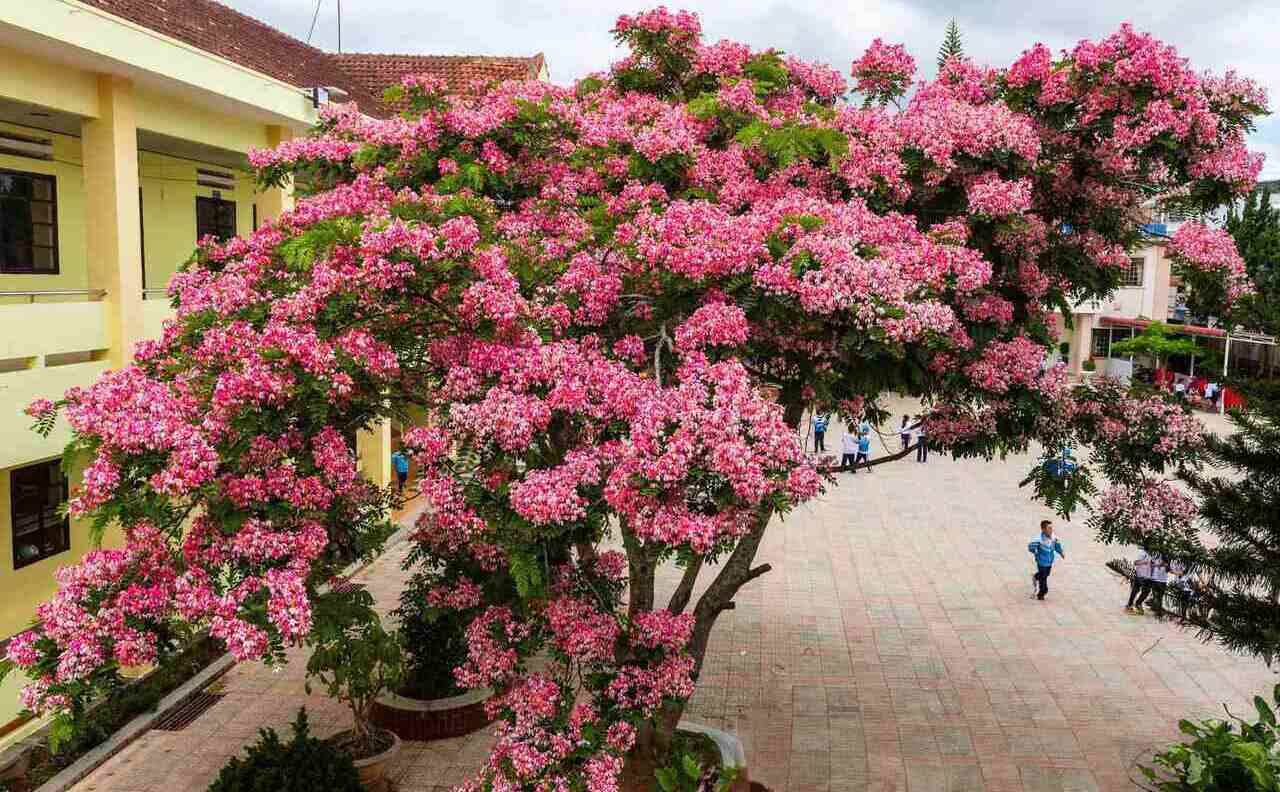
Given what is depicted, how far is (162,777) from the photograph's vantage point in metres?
8.70

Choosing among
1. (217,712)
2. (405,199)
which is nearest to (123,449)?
(405,199)

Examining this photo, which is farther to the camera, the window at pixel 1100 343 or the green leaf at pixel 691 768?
the window at pixel 1100 343

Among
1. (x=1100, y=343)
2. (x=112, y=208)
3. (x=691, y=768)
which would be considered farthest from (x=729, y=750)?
(x=1100, y=343)

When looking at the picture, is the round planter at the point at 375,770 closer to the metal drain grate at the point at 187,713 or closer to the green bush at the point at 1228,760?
the metal drain grate at the point at 187,713

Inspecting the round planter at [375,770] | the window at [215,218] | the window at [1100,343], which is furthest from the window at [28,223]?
the window at [1100,343]

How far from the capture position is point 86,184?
10.3 metres

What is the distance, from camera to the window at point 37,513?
11.0 m

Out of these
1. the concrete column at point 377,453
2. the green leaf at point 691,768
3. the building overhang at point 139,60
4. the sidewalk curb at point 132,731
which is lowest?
the sidewalk curb at point 132,731

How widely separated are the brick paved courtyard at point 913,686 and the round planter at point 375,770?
258mm

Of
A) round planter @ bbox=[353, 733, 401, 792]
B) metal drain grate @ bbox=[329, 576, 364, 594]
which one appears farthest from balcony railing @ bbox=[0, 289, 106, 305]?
round planter @ bbox=[353, 733, 401, 792]

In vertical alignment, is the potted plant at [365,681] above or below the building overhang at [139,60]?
below

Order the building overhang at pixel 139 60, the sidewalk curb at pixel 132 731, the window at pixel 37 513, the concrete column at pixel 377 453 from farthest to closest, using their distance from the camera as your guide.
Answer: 1. the concrete column at pixel 377 453
2. the window at pixel 37 513
3. the building overhang at pixel 139 60
4. the sidewalk curb at pixel 132 731

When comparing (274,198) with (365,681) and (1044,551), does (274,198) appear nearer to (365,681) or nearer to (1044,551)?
(365,681)

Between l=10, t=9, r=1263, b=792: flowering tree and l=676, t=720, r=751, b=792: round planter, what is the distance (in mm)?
681
